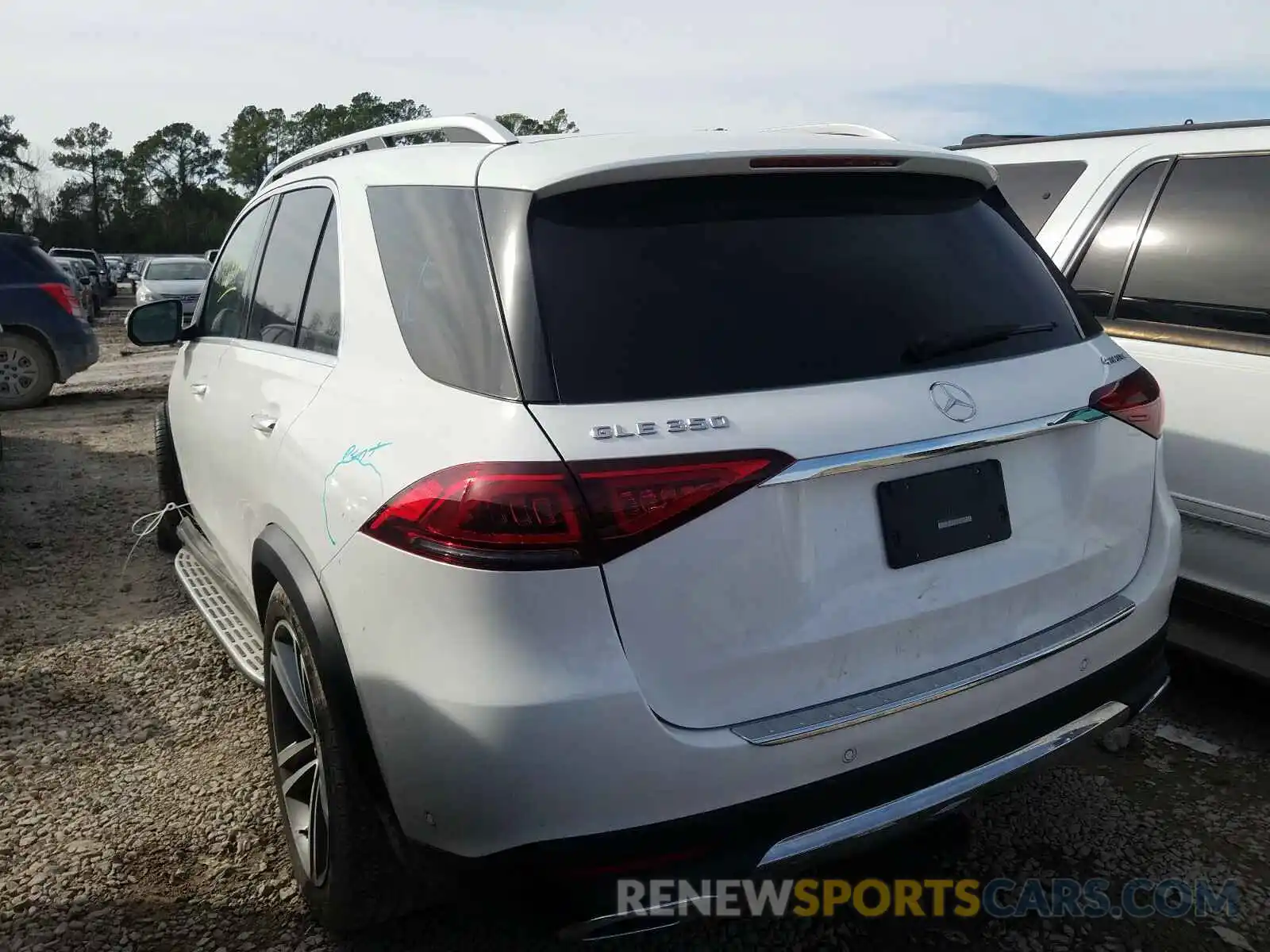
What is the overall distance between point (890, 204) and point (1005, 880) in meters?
1.69

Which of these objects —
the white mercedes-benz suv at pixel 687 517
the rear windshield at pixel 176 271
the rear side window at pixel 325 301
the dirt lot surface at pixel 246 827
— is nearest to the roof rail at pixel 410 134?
the white mercedes-benz suv at pixel 687 517

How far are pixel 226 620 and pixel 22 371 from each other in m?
9.13

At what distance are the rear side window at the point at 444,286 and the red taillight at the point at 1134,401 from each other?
1313 millimetres

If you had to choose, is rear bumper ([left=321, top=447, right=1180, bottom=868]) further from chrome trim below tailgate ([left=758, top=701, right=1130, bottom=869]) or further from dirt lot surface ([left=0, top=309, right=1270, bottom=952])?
dirt lot surface ([left=0, top=309, right=1270, bottom=952])

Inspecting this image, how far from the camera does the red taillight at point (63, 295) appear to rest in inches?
424

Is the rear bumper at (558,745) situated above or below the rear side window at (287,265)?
below

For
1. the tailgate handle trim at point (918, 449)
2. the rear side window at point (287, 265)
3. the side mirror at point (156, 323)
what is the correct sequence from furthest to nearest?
the side mirror at point (156, 323) → the rear side window at point (287, 265) → the tailgate handle trim at point (918, 449)

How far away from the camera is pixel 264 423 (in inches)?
108

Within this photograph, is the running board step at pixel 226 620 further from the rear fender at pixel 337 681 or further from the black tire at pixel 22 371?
the black tire at pixel 22 371

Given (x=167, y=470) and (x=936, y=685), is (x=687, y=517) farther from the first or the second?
(x=167, y=470)

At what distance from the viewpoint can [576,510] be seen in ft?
5.67

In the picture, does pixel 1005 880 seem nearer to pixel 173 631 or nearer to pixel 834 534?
pixel 834 534

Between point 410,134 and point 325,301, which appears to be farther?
point 410,134

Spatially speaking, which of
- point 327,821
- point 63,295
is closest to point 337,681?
point 327,821
